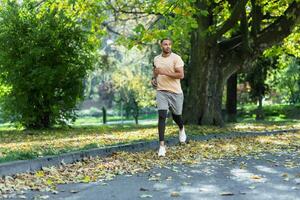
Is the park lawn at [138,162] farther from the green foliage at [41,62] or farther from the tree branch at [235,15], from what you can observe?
the green foliage at [41,62]

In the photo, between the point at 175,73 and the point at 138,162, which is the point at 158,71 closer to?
the point at 175,73

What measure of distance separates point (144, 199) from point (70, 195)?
985mm

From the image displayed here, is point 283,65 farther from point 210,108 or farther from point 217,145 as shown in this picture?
point 217,145

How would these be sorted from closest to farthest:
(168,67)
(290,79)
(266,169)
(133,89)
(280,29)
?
(266,169) → (168,67) → (280,29) → (290,79) → (133,89)

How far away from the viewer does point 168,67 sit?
10.3 m

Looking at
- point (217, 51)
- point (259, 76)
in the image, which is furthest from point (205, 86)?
point (259, 76)

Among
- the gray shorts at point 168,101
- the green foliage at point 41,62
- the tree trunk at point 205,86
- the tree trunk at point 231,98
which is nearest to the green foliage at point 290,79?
the tree trunk at point 231,98

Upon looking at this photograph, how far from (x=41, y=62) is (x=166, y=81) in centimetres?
1040

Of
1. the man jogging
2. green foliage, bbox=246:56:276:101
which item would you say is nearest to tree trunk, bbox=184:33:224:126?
the man jogging

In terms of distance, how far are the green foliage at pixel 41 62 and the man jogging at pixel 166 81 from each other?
9480mm

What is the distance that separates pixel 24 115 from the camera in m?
20.2

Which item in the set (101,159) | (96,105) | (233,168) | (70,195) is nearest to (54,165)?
(101,159)

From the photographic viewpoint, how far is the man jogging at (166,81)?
10328 mm

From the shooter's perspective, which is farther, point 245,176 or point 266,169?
point 266,169
